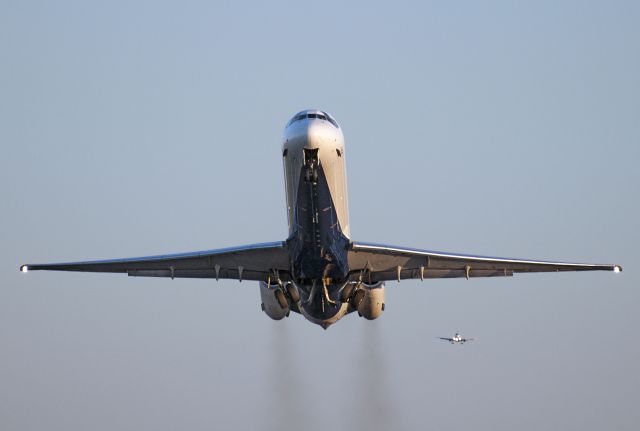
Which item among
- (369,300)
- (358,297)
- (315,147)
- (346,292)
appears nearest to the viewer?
(315,147)

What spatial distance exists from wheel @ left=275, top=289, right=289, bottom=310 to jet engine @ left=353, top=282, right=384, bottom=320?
3834mm

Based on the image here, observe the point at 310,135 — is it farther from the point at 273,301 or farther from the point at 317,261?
the point at 273,301

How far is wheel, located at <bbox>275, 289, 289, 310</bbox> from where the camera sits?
61562 mm

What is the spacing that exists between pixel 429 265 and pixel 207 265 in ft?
40.0

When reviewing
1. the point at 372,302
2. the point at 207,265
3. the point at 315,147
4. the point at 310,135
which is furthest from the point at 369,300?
the point at 310,135

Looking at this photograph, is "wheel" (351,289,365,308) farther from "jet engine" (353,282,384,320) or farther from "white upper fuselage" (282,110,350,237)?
"white upper fuselage" (282,110,350,237)

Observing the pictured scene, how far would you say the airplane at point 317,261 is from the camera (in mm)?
53781

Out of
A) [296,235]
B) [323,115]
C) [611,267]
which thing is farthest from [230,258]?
[611,267]

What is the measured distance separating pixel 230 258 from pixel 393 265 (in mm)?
8896

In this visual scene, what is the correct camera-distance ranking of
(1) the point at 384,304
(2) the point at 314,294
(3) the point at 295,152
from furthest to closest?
(1) the point at 384,304 < (2) the point at 314,294 < (3) the point at 295,152

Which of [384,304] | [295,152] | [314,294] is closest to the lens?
[295,152]

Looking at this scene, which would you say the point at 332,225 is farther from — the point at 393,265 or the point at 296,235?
the point at 393,265

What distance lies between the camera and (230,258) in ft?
197

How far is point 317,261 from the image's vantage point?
56.0 metres
